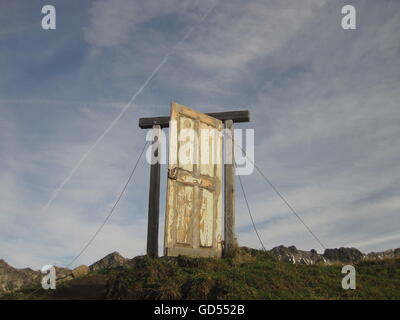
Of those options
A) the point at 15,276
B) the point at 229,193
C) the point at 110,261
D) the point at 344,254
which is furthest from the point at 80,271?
the point at 344,254

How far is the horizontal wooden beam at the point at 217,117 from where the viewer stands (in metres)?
12.2

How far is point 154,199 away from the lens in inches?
479

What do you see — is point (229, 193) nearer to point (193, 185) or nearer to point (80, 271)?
point (193, 185)

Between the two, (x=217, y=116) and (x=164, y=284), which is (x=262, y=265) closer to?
(x=164, y=284)

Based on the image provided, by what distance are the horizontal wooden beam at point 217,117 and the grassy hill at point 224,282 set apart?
3.80 meters

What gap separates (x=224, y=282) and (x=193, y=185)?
344cm

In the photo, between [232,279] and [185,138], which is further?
[185,138]

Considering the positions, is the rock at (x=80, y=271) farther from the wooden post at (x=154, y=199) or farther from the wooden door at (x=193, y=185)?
the wooden door at (x=193, y=185)

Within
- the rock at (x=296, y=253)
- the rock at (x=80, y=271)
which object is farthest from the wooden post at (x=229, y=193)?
the rock at (x=296, y=253)

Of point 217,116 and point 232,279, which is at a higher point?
point 217,116
